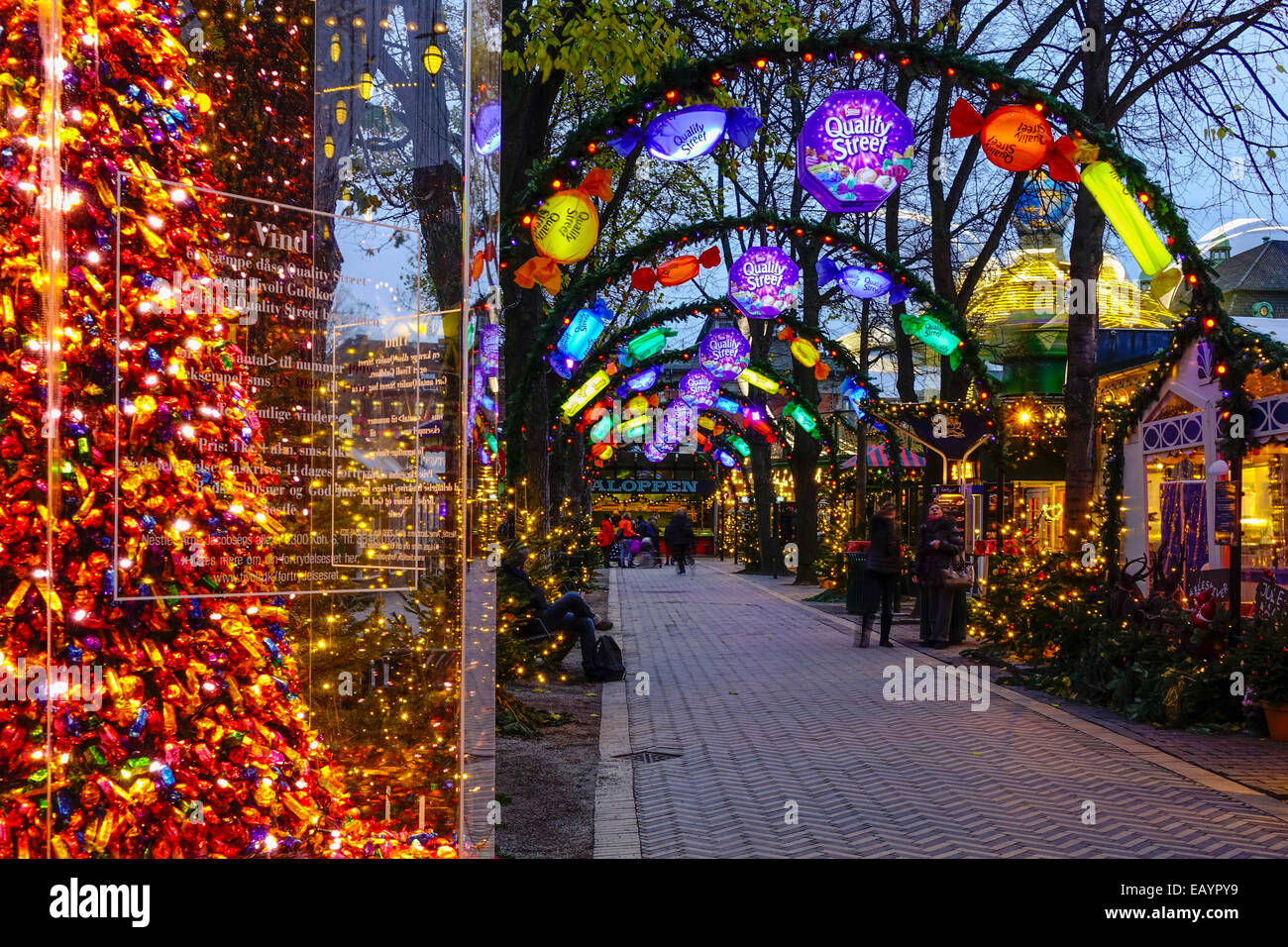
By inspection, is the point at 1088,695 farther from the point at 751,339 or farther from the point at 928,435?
the point at 751,339

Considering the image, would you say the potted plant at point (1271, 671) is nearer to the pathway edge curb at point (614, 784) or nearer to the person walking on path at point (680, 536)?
the pathway edge curb at point (614, 784)

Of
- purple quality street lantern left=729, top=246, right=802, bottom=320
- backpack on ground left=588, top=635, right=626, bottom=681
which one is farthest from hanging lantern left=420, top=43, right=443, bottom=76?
purple quality street lantern left=729, top=246, right=802, bottom=320

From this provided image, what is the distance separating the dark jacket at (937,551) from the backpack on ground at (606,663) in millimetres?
5345

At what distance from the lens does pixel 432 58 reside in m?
4.56

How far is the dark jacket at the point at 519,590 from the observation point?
10.9 m

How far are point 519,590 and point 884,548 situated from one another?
6.16 meters

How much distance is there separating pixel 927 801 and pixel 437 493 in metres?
4.03

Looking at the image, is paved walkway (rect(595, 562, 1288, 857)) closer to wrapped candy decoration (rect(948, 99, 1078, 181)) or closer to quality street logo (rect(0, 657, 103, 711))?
quality street logo (rect(0, 657, 103, 711))

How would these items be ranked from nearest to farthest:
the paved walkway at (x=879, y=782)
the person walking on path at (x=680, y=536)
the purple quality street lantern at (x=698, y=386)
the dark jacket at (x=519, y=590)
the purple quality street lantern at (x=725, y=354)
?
the paved walkway at (x=879, y=782)
the dark jacket at (x=519, y=590)
the purple quality street lantern at (x=725, y=354)
the purple quality street lantern at (x=698, y=386)
the person walking on path at (x=680, y=536)

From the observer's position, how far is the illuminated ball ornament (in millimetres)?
10289

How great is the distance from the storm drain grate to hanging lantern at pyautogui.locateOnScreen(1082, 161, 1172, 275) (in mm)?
5792

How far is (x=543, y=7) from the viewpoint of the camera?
1089 cm

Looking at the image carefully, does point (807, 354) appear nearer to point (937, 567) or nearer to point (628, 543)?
point (937, 567)

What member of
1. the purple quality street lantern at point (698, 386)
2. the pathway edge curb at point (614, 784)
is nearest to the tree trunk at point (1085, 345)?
the pathway edge curb at point (614, 784)
